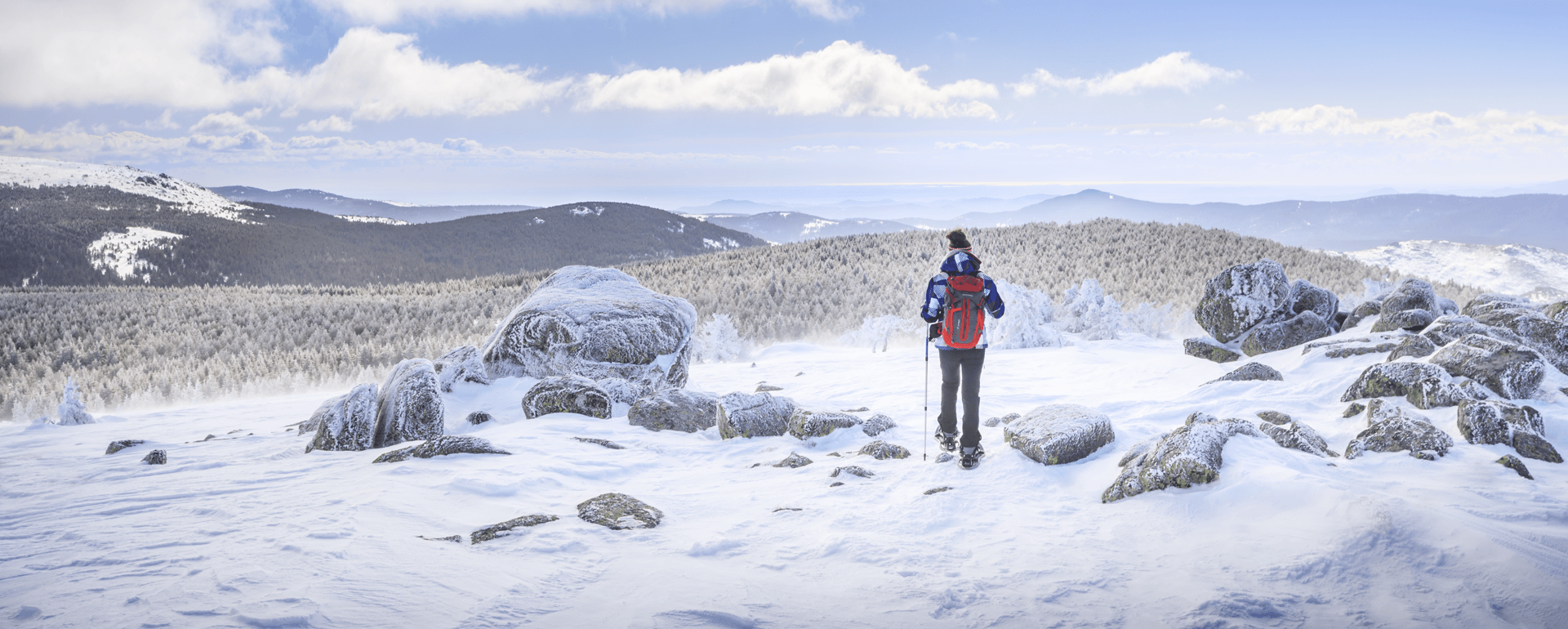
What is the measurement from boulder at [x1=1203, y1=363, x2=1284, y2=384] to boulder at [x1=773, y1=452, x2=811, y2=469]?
6224mm

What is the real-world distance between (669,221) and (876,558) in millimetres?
119092

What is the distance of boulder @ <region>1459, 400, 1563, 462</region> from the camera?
17.5ft

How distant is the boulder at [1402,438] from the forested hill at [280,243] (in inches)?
3239

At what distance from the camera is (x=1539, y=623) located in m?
2.95

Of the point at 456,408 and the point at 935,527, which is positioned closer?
the point at 935,527

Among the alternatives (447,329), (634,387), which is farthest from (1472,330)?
(447,329)

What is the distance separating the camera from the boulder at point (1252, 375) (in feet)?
29.3

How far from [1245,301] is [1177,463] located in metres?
9.44

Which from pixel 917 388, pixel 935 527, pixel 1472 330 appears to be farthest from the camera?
pixel 917 388

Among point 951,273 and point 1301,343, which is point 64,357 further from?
point 1301,343

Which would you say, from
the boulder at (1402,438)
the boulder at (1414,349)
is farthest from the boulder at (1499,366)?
the boulder at (1402,438)

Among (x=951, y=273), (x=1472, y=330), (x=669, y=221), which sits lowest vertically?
(x=1472, y=330)

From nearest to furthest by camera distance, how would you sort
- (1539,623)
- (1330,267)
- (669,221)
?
1. (1539,623)
2. (1330,267)
3. (669,221)

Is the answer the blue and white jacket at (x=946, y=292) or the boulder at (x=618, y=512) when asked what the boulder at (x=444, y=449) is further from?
the blue and white jacket at (x=946, y=292)
